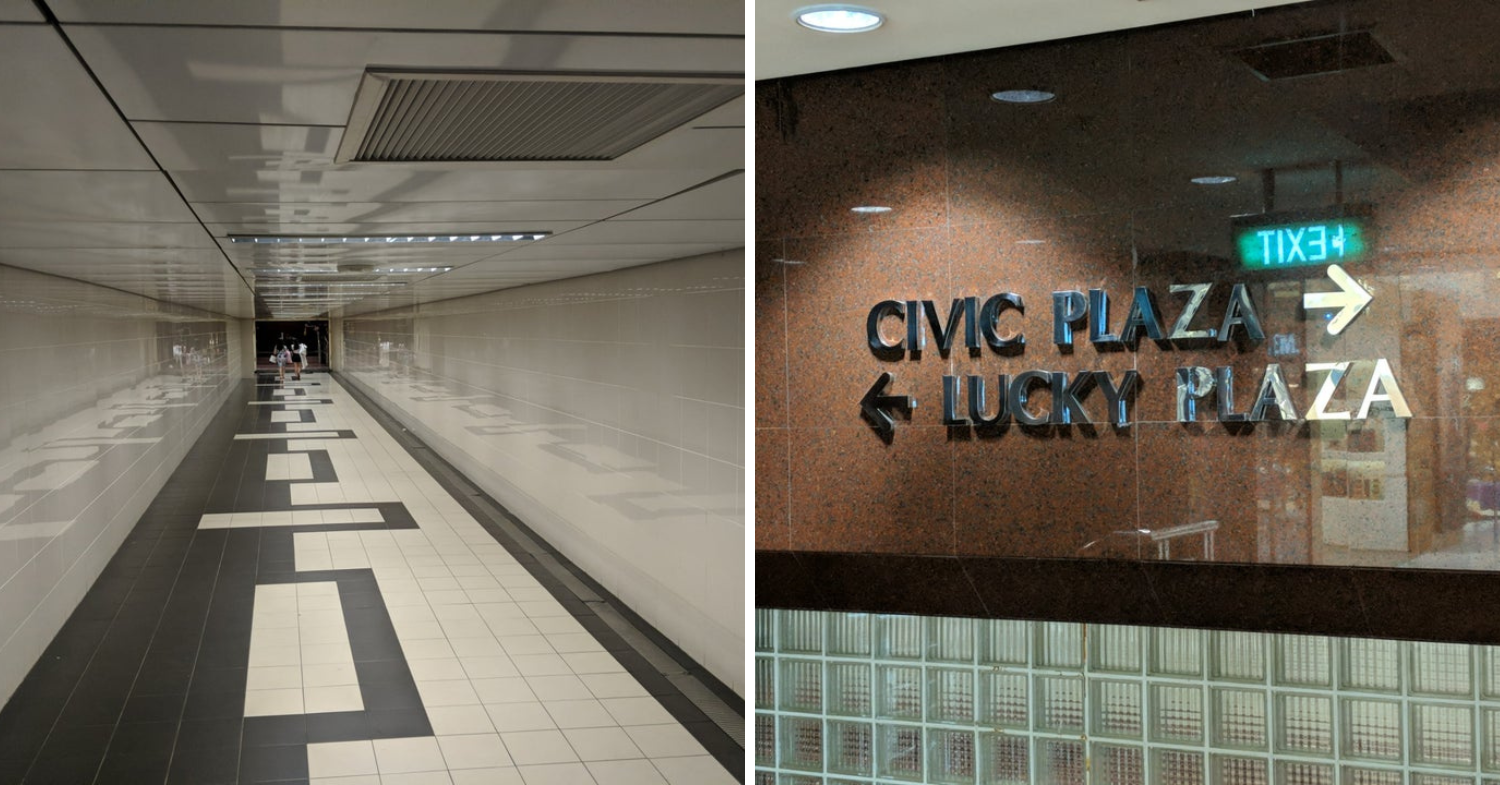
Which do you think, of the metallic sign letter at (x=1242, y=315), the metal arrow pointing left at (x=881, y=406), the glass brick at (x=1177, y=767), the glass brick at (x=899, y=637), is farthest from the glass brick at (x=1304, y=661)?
the metal arrow pointing left at (x=881, y=406)

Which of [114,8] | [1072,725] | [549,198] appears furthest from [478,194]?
[1072,725]

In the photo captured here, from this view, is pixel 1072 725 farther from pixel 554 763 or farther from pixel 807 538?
pixel 554 763

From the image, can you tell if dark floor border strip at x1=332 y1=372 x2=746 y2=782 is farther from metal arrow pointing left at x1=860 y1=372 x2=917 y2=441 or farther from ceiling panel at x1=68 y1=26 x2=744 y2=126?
metal arrow pointing left at x1=860 y1=372 x2=917 y2=441

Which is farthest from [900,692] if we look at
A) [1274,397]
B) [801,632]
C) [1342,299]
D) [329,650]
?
[329,650]

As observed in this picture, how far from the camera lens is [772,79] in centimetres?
431

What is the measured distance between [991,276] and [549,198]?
3.20 metres

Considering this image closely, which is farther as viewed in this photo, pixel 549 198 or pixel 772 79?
pixel 772 79

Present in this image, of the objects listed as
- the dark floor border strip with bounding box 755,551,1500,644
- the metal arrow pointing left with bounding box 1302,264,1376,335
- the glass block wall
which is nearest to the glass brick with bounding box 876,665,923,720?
the glass block wall

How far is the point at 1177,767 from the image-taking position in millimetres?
3771

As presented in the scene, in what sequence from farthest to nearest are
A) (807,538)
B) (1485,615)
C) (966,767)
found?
(807,538) < (966,767) < (1485,615)

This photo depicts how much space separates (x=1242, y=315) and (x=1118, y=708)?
1452 mm

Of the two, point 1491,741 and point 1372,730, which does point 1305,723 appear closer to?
point 1372,730

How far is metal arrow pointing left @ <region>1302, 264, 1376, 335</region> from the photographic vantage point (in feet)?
11.5

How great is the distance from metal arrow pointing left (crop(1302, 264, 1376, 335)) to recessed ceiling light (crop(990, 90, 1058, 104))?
1147 millimetres
